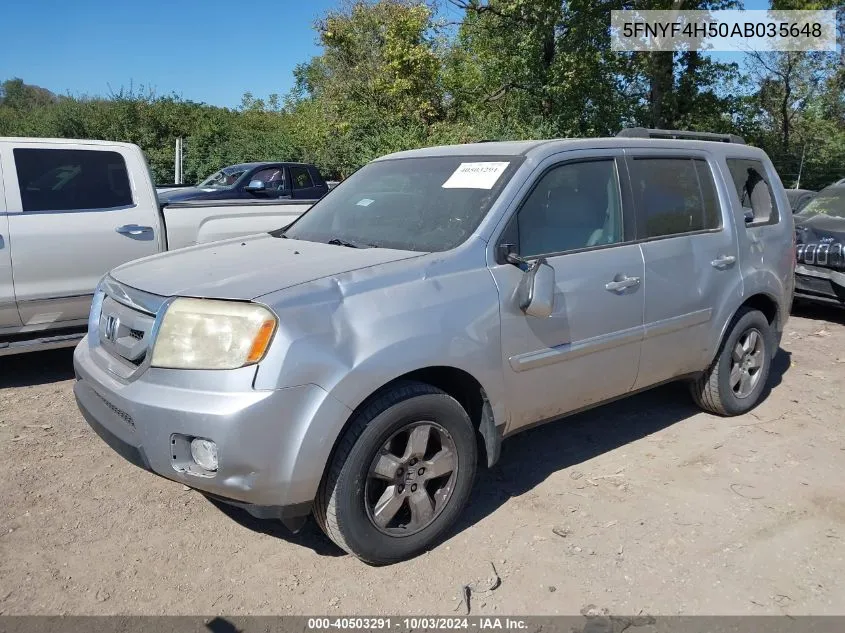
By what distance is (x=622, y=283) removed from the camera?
12.8 ft

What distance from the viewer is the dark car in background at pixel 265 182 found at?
11.7 metres

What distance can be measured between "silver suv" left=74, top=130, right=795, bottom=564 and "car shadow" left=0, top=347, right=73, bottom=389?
2484mm

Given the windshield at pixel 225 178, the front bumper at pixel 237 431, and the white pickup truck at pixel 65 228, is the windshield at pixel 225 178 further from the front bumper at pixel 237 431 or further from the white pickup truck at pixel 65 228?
the front bumper at pixel 237 431

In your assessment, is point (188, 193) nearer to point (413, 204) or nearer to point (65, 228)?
point (65, 228)

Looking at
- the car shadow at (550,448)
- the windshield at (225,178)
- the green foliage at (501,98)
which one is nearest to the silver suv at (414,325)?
the car shadow at (550,448)

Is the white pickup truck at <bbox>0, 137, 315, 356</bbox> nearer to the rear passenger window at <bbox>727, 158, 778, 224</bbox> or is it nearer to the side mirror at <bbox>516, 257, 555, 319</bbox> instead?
the side mirror at <bbox>516, 257, 555, 319</bbox>

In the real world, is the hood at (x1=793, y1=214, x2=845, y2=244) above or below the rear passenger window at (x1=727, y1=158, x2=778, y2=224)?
below

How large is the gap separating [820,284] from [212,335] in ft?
23.4

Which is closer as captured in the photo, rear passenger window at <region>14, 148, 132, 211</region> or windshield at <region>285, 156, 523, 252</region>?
windshield at <region>285, 156, 523, 252</region>

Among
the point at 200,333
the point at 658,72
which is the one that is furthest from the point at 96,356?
the point at 658,72

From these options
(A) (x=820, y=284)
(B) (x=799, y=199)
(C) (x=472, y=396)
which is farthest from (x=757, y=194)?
(B) (x=799, y=199)

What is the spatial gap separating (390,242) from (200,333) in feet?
3.76

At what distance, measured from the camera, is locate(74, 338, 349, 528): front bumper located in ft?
8.83

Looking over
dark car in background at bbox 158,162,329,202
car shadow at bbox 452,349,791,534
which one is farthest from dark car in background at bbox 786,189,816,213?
dark car in background at bbox 158,162,329,202
